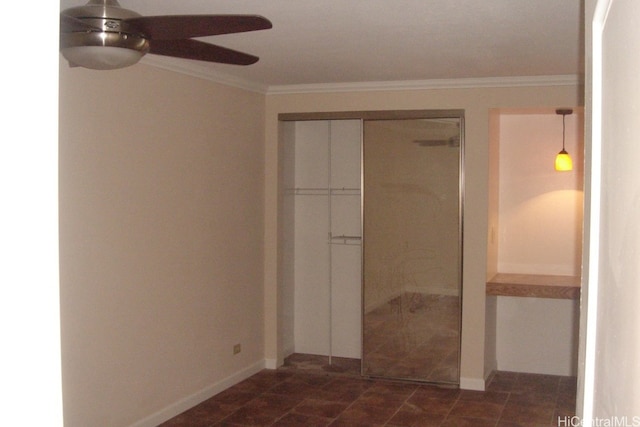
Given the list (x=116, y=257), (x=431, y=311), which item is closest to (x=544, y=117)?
(x=431, y=311)

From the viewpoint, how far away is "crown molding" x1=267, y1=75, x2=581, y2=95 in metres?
5.32

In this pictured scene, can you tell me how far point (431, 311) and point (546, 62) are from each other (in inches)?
87.0

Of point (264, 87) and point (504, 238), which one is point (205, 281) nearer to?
point (264, 87)

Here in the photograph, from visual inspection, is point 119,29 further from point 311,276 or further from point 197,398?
point 311,276

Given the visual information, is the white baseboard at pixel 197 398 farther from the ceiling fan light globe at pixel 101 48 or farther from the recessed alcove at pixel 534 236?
the ceiling fan light globe at pixel 101 48

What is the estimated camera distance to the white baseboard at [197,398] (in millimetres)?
4520

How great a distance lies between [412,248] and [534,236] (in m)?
1.20

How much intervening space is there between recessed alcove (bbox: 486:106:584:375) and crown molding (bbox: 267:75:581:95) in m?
→ 0.41

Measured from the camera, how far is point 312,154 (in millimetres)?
6395

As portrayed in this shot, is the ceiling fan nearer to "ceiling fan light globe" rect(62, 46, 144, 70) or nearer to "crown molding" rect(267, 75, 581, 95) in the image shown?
"ceiling fan light globe" rect(62, 46, 144, 70)

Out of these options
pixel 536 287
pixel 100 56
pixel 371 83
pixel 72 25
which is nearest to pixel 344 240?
pixel 371 83

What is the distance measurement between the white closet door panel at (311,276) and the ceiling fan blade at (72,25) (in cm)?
436

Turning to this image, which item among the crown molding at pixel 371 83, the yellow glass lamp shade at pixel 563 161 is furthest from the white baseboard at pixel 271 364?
the yellow glass lamp shade at pixel 563 161

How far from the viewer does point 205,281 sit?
5.13m
